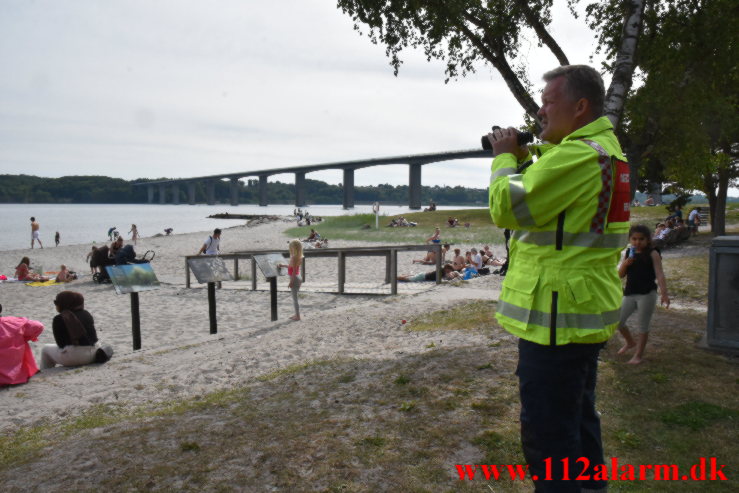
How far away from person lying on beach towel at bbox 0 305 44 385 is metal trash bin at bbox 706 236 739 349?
7.48 metres

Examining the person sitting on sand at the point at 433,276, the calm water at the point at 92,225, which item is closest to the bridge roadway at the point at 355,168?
the calm water at the point at 92,225

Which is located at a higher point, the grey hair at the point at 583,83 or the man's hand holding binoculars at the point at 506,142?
the grey hair at the point at 583,83

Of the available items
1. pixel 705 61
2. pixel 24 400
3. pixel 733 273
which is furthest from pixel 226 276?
pixel 705 61

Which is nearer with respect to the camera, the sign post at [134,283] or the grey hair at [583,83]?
the grey hair at [583,83]

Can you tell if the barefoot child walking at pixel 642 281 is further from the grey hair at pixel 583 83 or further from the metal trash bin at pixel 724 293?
the grey hair at pixel 583 83

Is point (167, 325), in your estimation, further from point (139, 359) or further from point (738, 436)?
point (738, 436)

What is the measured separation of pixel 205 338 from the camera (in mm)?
8508

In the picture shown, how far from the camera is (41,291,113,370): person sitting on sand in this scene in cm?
686

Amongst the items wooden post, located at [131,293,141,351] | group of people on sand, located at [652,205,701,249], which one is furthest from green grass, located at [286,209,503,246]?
wooden post, located at [131,293,141,351]

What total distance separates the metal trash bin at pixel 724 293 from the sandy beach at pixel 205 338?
251 centimetres

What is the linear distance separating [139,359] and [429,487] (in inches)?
201

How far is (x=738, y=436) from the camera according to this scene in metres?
3.93

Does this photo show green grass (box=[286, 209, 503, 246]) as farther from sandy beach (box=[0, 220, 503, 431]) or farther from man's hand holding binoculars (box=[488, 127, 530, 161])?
man's hand holding binoculars (box=[488, 127, 530, 161])

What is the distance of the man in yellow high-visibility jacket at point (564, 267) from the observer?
217cm
